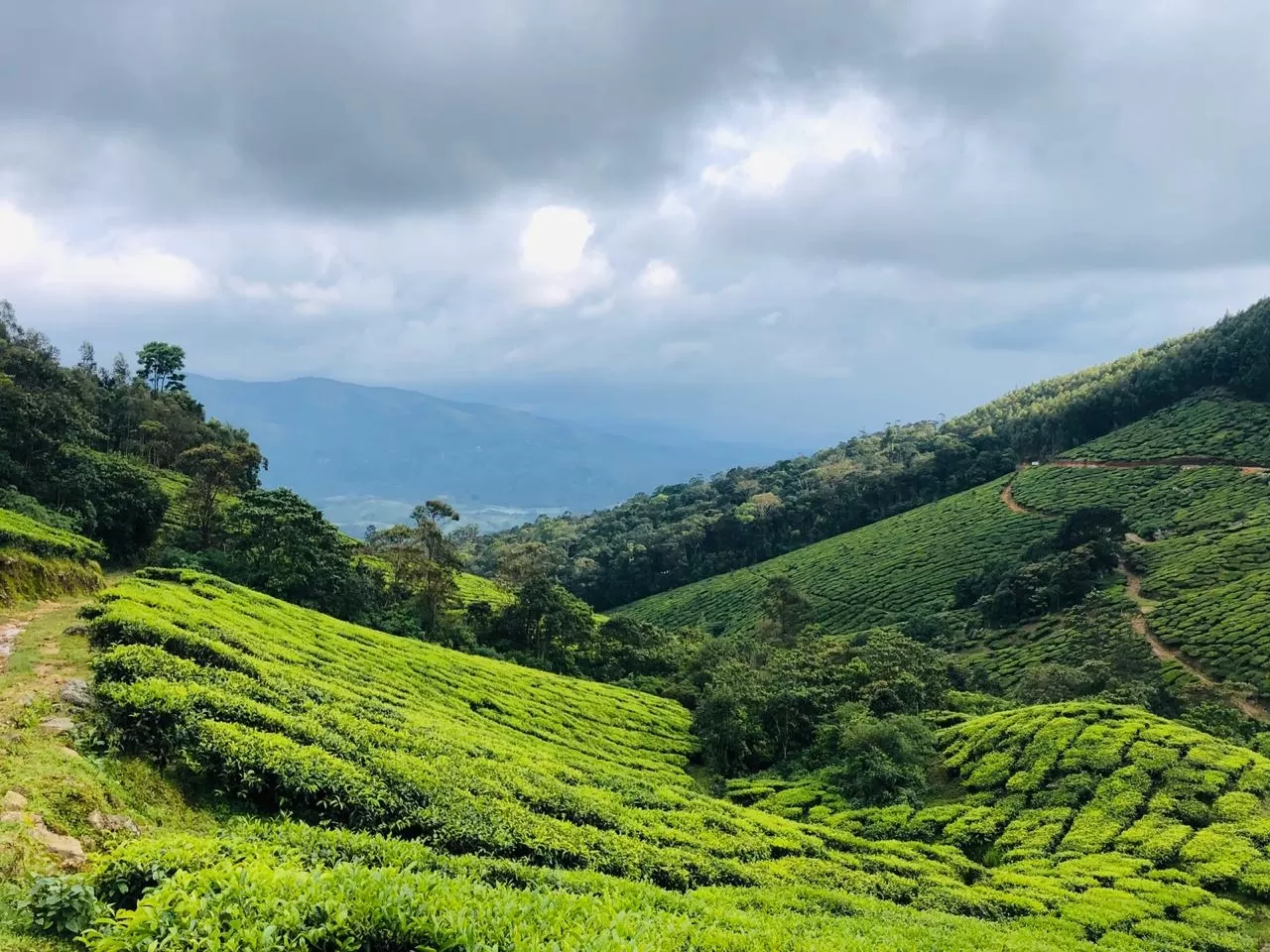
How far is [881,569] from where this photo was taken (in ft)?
252

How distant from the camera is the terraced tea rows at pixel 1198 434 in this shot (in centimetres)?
7188

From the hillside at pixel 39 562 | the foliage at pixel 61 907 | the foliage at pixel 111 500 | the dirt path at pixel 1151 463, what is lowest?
the foliage at pixel 61 907

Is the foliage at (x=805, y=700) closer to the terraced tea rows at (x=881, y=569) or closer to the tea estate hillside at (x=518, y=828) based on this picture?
the tea estate hillside at (x=518, y=828)

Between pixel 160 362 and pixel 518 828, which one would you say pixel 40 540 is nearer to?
pixel 518 828

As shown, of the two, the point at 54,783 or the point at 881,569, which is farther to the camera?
the point at 881,569

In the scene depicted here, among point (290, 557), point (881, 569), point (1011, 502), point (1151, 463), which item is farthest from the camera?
point (1011, 502)

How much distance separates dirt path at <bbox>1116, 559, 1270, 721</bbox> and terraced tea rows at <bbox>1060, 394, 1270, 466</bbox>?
24984 mm

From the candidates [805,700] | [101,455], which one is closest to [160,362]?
[101,455]

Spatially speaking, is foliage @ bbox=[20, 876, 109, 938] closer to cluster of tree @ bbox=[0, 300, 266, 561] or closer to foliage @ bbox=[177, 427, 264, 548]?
cluster of tree @ bbox=[0, 300, 266, 561]

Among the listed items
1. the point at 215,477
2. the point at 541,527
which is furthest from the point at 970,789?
the point at 541,527

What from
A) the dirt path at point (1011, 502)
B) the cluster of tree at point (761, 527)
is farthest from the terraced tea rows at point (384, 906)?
the cluster of tree at point (761, 527)

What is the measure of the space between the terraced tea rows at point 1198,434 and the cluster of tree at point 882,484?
183 inches

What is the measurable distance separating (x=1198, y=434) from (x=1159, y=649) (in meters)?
46.4

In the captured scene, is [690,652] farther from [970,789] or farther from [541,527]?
[541,527]
